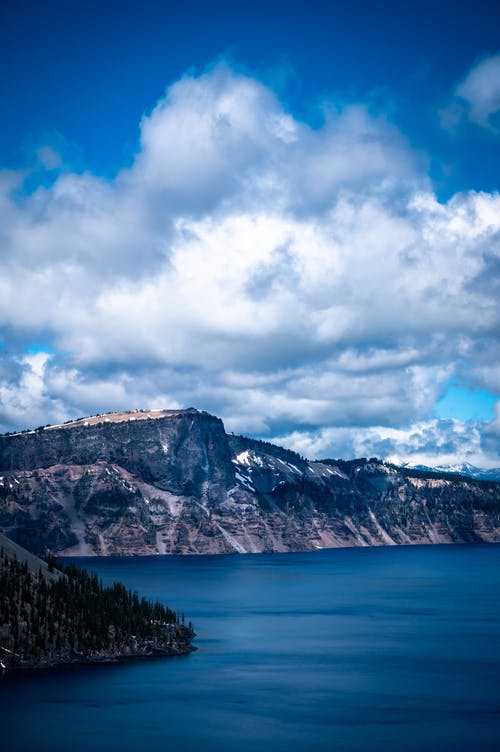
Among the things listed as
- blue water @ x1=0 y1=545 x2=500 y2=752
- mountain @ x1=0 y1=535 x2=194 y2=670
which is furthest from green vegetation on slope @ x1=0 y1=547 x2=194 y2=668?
blue water @ x1=0 y1=545 x2=500 y2=752

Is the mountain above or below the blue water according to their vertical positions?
above

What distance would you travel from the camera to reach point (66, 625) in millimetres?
176875

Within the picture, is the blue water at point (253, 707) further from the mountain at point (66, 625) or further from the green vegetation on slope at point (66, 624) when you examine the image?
the green vegetation on slope at point (66, 624)

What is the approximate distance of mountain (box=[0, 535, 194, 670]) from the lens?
168m

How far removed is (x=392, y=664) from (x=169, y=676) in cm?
5046

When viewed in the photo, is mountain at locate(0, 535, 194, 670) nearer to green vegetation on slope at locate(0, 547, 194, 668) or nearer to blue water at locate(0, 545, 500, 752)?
green vegetation on slope at locate(0, 547, 194, 668)

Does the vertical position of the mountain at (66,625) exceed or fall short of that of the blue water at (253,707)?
it exceeds it

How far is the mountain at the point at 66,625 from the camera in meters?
168

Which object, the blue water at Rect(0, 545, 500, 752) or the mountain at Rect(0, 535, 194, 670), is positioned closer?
the blue water at Rect(0, 545, 500, 752)

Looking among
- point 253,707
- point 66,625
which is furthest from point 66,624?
point 253,707

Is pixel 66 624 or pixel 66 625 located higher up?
pixel 66 624

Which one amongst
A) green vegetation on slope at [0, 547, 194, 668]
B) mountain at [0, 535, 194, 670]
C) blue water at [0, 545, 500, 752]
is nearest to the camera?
blue water at [0, 545, 500, 752]

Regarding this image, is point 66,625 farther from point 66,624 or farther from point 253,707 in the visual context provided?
point 253,707

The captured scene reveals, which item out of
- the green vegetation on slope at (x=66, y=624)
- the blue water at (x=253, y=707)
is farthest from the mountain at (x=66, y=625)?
the blue water at (x=253, y=707)
